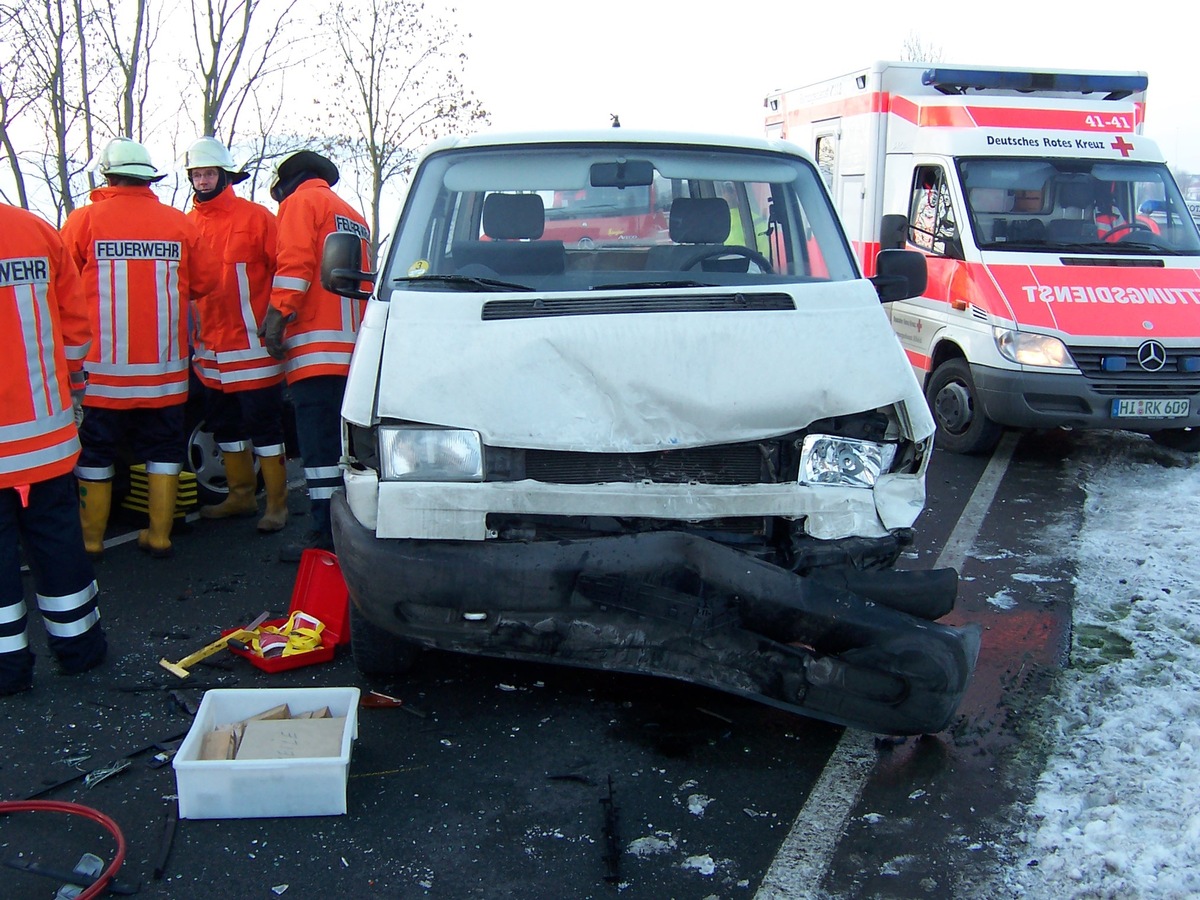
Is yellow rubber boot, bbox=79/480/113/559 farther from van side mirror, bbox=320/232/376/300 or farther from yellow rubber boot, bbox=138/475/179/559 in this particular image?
van side mirror, bbox=320/232/376/300

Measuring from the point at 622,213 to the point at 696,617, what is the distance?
2.03m

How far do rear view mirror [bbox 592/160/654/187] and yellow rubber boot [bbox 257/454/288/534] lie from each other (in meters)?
2.78

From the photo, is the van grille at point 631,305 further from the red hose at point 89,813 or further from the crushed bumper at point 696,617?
the red hose at point 89,813

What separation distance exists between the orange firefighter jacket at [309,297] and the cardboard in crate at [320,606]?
4.03 ft

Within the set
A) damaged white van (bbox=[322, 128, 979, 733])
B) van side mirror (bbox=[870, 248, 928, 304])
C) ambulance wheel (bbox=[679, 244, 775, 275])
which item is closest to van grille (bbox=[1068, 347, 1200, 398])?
van side mirror (bbox=[870, 248, 928, 304])

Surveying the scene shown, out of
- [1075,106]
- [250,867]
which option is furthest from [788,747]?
[1075,106]

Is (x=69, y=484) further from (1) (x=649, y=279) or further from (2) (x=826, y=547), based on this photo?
(2) (x=826, y=547)

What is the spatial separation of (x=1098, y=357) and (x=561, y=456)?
16.6 ft

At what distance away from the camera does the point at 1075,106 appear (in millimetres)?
8203

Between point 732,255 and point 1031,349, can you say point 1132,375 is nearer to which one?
point 1031,349


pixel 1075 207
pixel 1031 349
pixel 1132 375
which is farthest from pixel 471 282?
pixel 1075 207

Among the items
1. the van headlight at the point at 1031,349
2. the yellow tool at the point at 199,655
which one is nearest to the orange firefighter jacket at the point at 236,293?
the yellow tool at the point at 199,655

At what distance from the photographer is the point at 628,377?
336cm

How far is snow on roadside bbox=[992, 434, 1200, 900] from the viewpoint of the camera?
283 centimetres
